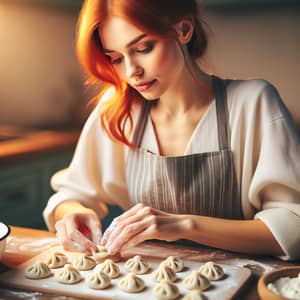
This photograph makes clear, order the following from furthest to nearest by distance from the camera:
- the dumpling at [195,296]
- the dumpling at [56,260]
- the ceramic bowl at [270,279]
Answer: the dumpling at [56,260], the dumpling at [195,296], the ceramic bowl at [270,279]

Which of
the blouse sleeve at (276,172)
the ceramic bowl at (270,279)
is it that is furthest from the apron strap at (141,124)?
the ceramic bowl at (270,279)

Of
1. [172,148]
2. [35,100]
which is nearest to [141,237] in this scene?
[172,148]

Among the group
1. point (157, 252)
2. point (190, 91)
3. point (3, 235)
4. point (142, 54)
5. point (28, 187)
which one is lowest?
point (28, 187)

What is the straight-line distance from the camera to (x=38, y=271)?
124 cm

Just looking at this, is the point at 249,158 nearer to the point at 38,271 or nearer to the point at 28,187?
the point at 38,271

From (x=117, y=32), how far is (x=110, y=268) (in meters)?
0.63

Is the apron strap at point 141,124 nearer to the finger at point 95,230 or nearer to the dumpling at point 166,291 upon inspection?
the finger at point 95,230

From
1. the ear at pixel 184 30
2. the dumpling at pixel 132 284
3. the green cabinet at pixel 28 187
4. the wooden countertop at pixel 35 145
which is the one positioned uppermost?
the ear at pixel 184 30

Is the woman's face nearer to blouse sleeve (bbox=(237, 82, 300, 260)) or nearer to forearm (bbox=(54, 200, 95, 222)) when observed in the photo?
blouse sleeve (bbox=(237, 82, 300, 260))

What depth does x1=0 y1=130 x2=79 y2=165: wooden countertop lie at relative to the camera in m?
2.36

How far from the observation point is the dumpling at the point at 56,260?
4.29ft

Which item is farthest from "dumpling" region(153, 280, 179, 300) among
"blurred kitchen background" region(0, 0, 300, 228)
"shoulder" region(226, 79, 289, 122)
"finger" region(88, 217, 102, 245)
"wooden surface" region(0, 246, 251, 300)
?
"blurred kitchen background" region(0, 0, 300, 228)

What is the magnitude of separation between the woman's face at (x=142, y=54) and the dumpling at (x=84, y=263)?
0.50 metres

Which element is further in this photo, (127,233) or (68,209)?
(68,209)
